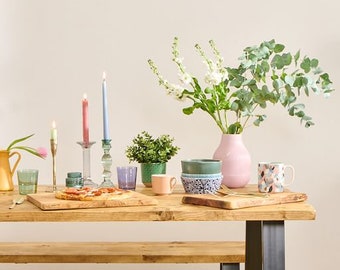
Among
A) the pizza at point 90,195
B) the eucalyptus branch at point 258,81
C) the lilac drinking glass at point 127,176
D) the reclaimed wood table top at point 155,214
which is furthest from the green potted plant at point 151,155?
the reclaimed wood table top at point 155,214

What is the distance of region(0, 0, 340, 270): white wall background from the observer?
9.46 feet

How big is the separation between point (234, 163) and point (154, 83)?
84 centimetres

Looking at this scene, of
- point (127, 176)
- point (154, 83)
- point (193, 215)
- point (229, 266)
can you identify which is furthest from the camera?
point (154, 83)

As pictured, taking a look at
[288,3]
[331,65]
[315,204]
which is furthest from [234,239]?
[288,3]

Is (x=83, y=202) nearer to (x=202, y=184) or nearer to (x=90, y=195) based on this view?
(x=90, y=195)

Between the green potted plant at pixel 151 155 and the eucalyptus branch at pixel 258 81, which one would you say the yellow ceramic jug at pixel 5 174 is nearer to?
the green potted plant at pixel 151 155

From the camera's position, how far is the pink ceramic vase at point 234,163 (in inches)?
85.6

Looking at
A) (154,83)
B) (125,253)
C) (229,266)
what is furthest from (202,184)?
(154,83)

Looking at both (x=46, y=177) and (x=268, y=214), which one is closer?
(x=268, y=214)

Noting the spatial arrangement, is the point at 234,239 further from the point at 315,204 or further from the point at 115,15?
the point at 115,15

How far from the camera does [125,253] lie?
232 cm

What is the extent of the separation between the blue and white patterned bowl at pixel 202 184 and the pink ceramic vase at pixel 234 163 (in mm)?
181

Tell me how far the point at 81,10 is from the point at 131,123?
0.55m

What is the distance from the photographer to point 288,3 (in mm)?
2891
